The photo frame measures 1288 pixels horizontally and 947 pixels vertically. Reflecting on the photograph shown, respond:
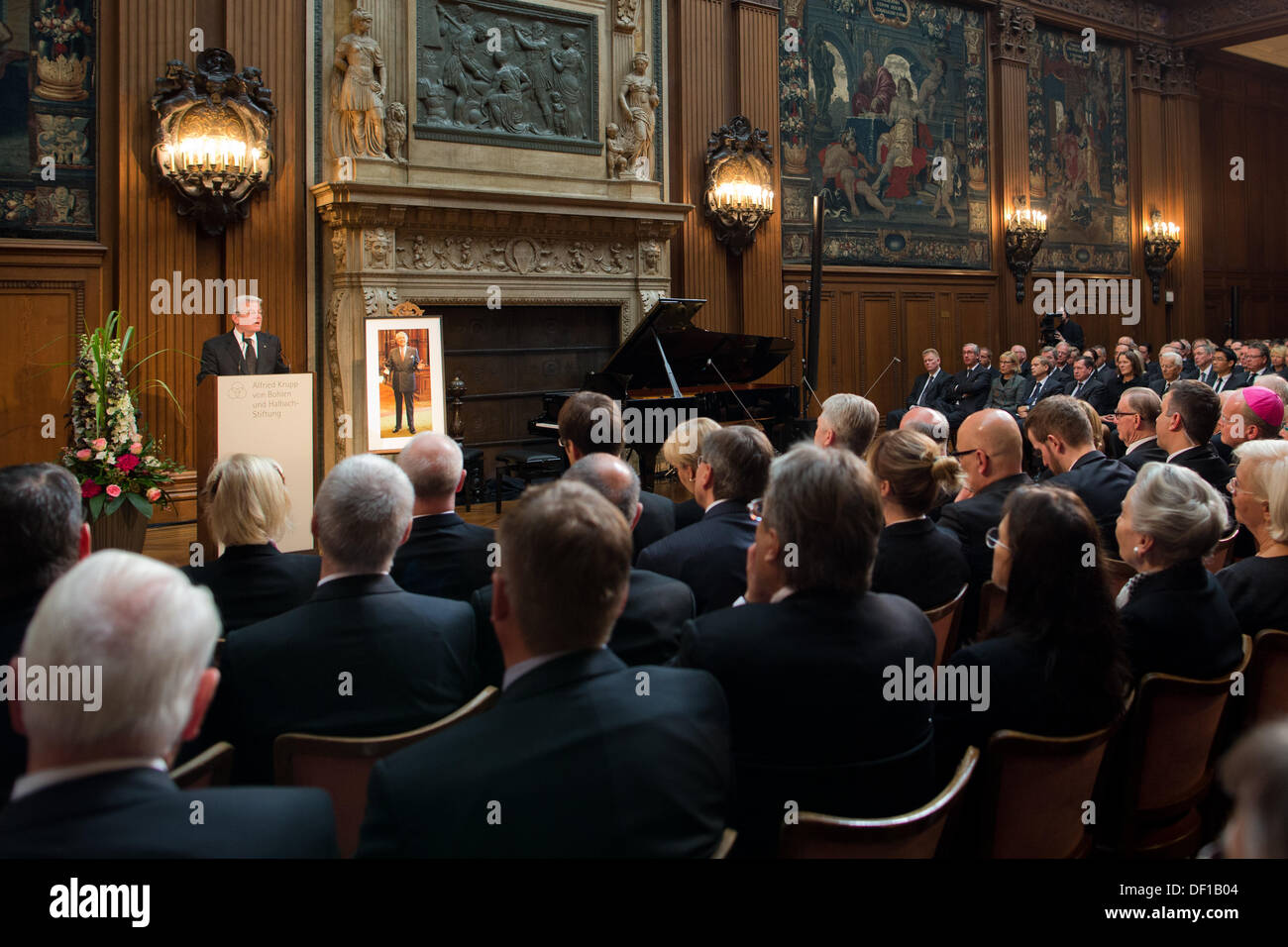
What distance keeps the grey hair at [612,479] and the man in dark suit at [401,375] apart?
461cm

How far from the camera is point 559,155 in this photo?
30.1 feet

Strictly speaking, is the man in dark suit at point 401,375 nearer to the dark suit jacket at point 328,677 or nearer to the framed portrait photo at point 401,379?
the framed portrait photo at point 401,379

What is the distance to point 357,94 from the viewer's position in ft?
25.9

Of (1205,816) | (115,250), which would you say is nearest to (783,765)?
(1205,816)

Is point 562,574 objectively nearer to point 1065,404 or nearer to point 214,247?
point 1065,404

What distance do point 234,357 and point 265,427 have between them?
4.78ft

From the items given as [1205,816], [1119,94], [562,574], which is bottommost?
[1205,816]

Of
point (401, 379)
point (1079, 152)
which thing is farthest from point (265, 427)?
point (1079, 152)

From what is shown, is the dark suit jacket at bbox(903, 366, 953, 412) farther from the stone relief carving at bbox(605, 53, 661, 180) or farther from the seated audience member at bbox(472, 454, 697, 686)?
the seated audience member at bbox(472, 454, 697, 686)

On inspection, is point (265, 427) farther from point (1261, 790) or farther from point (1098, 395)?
point (1098, 395)

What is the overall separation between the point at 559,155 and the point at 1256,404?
6321mm

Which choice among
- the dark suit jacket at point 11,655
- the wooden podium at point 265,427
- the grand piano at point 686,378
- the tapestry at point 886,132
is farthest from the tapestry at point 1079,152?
the dark suit jacket at point 11,655

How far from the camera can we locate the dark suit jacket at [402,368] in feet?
24.0
